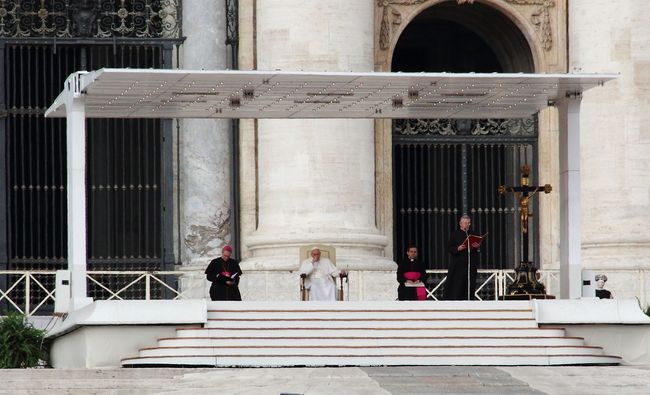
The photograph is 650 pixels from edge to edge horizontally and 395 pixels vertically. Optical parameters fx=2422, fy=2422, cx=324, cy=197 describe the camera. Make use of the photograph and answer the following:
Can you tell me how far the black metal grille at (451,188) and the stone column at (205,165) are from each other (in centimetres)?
322

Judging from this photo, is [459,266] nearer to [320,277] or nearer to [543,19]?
[320,277]

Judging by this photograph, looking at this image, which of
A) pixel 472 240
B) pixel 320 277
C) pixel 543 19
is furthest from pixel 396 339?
pixel 543 19

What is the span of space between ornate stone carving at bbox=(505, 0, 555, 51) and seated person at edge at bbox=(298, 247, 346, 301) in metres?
8.01

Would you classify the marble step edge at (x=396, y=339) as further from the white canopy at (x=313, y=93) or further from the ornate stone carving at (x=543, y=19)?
the ornate stone carving at (x=543, y=19)

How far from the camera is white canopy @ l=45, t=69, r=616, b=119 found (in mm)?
31359

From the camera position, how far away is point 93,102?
3275 cm

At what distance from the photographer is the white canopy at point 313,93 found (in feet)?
103

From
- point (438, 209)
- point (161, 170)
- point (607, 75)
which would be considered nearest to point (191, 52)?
point (161, 170)

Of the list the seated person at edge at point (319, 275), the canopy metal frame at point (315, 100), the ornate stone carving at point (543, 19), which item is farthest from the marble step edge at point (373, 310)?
the ornate stone carving at point (543, 19)

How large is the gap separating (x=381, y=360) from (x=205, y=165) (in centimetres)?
1008

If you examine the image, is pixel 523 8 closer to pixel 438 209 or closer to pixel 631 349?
pixel 438 209

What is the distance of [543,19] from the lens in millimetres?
41031

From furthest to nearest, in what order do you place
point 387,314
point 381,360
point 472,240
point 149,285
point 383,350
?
1. point 149,285
2. point 472,240
3. point 387,314
4. point 383,350
5. point 381,360

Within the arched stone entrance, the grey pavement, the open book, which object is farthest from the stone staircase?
the arched stone entrance
